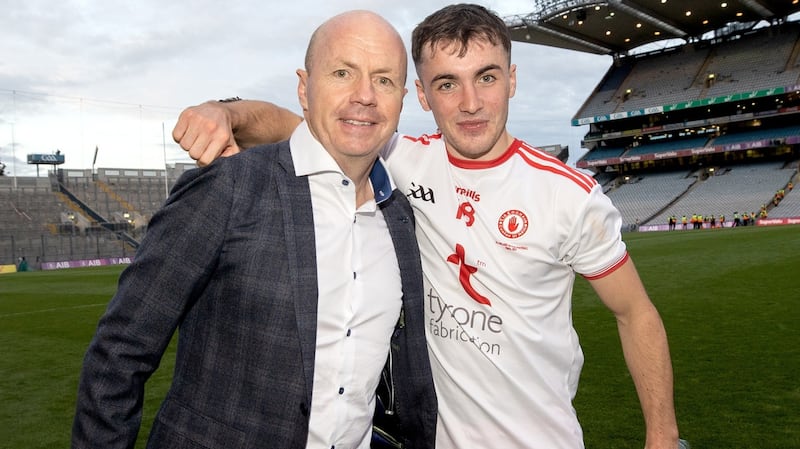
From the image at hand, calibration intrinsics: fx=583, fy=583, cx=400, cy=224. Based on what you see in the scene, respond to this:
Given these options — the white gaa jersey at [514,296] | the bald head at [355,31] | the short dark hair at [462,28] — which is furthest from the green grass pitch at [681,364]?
the bald head at [355,31]

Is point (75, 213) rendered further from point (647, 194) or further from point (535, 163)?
point (535, 163)

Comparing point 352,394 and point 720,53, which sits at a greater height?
point 720,53

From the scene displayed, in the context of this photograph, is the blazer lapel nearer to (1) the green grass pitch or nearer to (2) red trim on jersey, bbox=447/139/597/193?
(2) red trim on jersey, bbox=447/139/597/193

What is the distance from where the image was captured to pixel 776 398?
5164 millimetres

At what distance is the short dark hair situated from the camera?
247cm

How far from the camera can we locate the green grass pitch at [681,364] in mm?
4715

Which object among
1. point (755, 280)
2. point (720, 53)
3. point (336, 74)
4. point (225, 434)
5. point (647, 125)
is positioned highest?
point (720, 53)

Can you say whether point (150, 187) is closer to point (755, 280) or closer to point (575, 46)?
point (575, 46)

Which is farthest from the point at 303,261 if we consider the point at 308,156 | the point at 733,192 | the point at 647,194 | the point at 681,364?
the point at 647,194

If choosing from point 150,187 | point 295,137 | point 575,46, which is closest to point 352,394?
point 295,137

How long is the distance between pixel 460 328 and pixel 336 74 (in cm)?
112

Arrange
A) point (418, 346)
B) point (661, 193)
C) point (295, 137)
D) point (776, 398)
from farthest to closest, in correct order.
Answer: point (661, 193)
point (776, 398)
point (418, 346)
point (295, 137)

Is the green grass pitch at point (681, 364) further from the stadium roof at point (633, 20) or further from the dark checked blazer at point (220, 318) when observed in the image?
the stadium roof at point (633, 20)

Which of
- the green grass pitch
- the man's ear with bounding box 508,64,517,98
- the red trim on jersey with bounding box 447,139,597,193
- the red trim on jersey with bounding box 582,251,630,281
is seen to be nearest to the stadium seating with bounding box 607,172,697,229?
the green grass pitch
